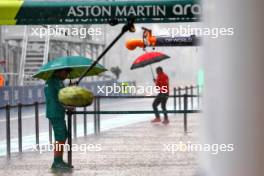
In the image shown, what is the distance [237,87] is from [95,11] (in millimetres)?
4951

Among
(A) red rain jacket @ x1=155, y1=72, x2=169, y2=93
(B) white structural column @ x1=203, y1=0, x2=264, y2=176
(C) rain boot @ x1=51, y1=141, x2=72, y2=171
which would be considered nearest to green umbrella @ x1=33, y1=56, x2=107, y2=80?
(C) rain boot @ x1=51, y1=141, x2=72, y2=171

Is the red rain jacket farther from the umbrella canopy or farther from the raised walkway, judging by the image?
the raised walkway

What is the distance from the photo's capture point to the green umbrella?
27.0ft


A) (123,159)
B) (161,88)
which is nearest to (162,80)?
(161,88)

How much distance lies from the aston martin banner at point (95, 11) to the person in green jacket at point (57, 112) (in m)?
1.37

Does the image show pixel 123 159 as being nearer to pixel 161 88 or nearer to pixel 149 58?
pixel 149 58

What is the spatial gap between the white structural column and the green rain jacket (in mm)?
6414

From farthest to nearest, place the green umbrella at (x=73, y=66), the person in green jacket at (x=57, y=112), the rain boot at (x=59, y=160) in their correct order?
the rain boot at (x=59, y=160) → the person in green jacket at (x=57, y=112) → the green umbrella at (x=73, y=66)

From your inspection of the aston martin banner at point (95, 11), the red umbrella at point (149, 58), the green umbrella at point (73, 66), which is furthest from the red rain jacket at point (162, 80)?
the aston martin banner at point (95, 11)

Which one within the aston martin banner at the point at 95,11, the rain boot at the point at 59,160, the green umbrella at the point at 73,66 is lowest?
the rain boot at the point at 59,160

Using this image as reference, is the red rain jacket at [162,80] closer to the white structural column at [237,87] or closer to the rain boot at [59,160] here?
the rain boot at [59,160]

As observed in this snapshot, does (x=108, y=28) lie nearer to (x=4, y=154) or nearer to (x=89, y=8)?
(x=89, y=8)

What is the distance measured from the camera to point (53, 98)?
27.4ft

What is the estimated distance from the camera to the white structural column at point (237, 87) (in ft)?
6.29
